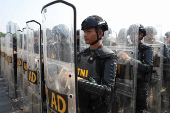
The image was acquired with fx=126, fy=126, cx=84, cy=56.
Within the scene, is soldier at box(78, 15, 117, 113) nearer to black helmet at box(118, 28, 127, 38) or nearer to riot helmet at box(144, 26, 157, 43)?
black helmet at box(118, 28, 127, 38)

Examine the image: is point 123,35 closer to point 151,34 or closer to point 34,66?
point 151,34

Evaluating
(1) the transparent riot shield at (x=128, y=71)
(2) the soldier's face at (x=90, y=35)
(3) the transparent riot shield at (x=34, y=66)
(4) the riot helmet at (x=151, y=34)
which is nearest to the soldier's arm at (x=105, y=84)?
(2) the soldier's face at (x=90, y=35)

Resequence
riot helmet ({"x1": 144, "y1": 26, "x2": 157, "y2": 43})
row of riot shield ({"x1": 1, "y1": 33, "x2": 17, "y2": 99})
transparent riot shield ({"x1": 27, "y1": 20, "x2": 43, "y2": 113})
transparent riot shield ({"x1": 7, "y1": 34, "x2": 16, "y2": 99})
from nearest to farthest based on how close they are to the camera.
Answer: transparent riot shield ({"x1": 27, "y1": 20, "x2": 43, "y2": 113}) → riot helmet ({"x1": 144, "y1": 26, "x2": 157, "y2": 43}) → row of riot shield ({"x1": 1, "y1": 33, "x2": 17, "y2": 99}) → transparent riot shield ({"x1": 7, "y1": 34, "x2": 16, "y2": 99})

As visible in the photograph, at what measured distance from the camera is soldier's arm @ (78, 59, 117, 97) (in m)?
1.37

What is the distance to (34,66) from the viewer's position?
261 cm

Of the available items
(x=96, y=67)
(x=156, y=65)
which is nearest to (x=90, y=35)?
(x=96, y=67)

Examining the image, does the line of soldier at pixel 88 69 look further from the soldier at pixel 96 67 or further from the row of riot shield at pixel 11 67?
the row of riot shield at pixel 11 67

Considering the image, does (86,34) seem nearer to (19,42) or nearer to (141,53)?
(141,53)

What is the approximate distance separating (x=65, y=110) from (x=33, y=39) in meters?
1.85

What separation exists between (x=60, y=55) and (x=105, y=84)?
664 mm

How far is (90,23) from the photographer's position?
66.0 inches

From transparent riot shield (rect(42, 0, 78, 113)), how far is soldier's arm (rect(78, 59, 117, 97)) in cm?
23

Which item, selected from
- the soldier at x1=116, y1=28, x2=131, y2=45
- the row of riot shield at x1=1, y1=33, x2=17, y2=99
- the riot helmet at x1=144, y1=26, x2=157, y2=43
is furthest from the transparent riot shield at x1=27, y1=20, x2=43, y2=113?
the riot helmet at x1=144, y1=26, x2=157, y2=43

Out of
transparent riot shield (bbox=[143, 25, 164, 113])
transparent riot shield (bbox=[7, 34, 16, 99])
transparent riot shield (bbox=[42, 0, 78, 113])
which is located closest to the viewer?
transparent riot shield (bbox=[42, 0, 78, 113])
